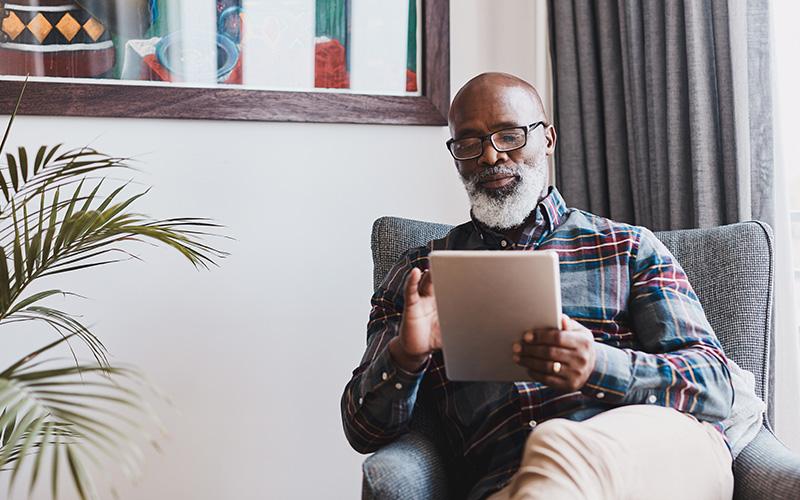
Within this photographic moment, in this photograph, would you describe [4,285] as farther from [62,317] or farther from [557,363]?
[557,363]

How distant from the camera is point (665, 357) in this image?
1397 mm

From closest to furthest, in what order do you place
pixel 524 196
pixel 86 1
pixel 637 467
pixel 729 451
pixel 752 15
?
pixel 637 467 < pixel 729 451 < pixel 524 196 < pixel 752 15 < pixel 86 1

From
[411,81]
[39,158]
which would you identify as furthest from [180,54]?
[39,158]

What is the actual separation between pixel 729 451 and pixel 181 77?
1.44 meters

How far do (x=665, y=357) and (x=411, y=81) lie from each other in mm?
1125

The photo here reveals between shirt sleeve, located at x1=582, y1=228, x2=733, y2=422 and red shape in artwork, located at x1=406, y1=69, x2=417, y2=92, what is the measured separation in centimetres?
91

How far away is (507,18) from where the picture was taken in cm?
238

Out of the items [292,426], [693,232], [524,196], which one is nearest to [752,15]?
[693,232]

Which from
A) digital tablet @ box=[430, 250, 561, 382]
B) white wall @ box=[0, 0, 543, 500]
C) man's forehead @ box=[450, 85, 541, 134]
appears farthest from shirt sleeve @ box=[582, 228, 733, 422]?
white wall @ box=[0, 0, 543, 500]

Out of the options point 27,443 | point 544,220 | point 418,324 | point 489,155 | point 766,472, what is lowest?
point 766,472

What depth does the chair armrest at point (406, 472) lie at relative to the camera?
1.26 metres

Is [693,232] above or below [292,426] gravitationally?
above

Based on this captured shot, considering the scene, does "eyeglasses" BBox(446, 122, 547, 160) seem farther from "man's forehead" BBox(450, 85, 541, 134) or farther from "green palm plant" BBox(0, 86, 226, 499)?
"green palm plant" BBox(0, 86, 226, 499)

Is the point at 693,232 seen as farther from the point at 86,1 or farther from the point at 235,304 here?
the point at 86,1
